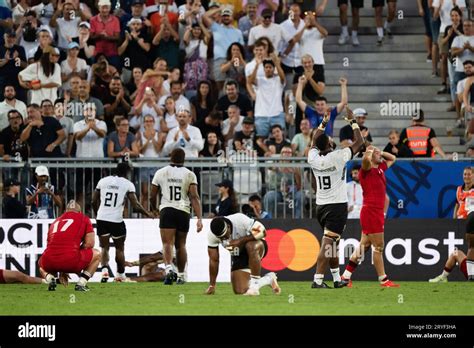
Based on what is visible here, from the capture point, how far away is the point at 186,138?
29281 millimetres

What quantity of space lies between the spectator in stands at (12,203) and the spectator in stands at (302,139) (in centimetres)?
541

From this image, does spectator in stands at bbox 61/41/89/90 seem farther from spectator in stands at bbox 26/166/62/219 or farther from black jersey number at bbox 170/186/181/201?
black jersey number at bbox 170/186/181/201

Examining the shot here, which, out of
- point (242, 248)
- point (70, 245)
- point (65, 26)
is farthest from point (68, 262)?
point (65, 26)

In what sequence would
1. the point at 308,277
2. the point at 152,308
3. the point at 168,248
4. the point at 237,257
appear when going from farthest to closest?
1. the point at 308,277
2. the point at 168,248
3. the point at 237,257
4. the point at 152,308

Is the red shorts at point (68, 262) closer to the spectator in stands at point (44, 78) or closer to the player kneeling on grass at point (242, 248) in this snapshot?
the player kneeling on grass at point (242, 248)

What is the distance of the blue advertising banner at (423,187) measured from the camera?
92.9 feet

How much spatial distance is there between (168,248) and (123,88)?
6.23 meters

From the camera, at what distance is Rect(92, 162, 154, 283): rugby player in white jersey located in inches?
1063

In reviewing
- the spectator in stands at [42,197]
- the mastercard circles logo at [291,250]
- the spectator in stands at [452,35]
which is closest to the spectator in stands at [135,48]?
the spectator in stands at [42,197]

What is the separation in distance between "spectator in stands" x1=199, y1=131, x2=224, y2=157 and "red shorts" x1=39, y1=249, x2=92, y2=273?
251 inches

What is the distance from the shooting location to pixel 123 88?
103 feet

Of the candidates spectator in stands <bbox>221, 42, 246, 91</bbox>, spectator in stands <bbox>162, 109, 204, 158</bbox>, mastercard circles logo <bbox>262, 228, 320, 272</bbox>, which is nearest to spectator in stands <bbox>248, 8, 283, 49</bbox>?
spectator in stands <bbox>221, 42, 246, 91</bbox>
